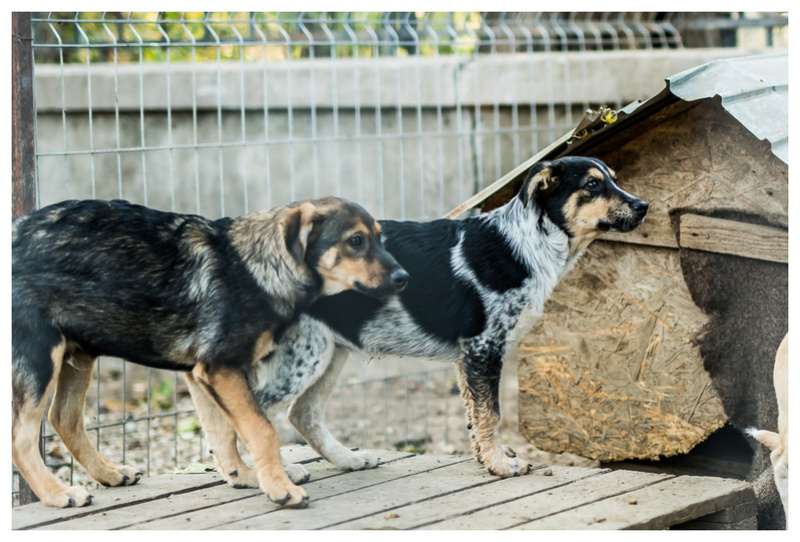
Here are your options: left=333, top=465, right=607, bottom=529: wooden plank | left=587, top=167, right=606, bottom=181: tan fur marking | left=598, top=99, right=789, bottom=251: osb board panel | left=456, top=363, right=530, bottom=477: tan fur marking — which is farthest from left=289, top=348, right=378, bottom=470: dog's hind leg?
left=598, top=99, right=789, bottom=251: osb board panel

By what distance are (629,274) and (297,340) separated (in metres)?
1.99

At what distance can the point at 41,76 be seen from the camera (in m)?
6.95

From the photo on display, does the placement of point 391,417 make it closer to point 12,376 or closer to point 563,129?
point 563,129

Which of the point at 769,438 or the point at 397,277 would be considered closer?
the point at 397,277

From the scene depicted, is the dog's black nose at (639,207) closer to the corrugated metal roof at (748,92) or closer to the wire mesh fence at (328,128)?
the corrugated metal roof at (748,92)

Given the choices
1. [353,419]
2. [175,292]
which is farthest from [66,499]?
[353,419]

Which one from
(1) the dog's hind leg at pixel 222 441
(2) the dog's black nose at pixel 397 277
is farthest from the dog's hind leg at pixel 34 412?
(2) the dog's black nose at pixel 397 277

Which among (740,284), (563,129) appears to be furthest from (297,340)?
(563,129)

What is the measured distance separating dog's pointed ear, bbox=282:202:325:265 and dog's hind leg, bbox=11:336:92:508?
1.01 meters

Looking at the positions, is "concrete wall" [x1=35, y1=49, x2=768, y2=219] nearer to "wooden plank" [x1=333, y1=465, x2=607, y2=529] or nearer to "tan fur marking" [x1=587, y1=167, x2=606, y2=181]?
"tan fur marking" [x1=587, y1=167, x2=606, y2=181]

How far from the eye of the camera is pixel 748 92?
3.95 meters

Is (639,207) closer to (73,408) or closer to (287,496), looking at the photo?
(287,496)

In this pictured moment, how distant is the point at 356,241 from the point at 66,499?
163cm

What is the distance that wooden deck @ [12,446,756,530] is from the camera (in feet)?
11.0
